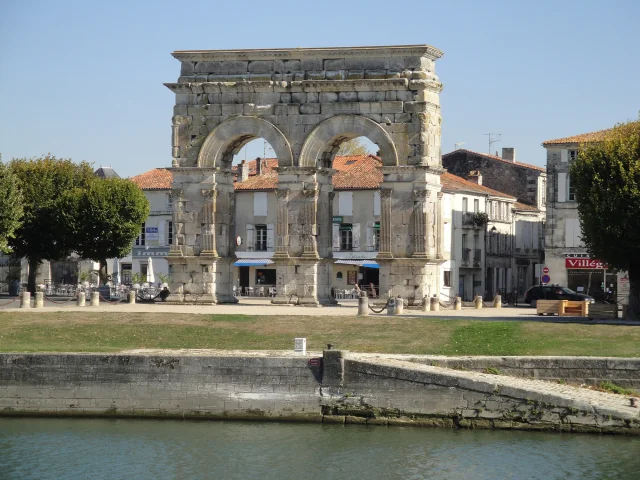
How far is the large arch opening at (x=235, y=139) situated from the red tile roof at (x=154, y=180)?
1423 inches

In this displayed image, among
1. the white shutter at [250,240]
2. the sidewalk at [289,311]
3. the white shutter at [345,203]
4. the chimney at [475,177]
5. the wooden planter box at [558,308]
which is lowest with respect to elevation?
the sidewalk at [289,311]

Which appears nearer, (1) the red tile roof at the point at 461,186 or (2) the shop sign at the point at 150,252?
(1) the red tile roof at the point at 461,186

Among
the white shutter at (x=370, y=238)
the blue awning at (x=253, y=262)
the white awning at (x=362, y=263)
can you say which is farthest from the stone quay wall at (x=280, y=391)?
the blue awning at (x=253, y=262)

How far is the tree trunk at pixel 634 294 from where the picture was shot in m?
45.3

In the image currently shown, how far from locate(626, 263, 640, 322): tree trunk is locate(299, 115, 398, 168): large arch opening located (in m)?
9.35

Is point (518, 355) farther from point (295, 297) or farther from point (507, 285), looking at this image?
point (507, 285)

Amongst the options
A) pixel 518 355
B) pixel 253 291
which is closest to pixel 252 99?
pixel 518 355

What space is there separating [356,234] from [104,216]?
1788 centimetres

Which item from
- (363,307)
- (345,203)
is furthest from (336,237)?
(363,307)

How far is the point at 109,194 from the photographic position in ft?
226

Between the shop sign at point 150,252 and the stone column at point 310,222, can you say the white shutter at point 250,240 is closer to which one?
the shop sign at point 150,252

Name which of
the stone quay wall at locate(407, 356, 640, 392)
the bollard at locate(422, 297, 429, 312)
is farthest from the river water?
the bollard at locate(422, 297, 429, 312)

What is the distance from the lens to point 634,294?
45.8m

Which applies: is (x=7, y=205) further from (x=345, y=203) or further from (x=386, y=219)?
(x=345, y=203)
